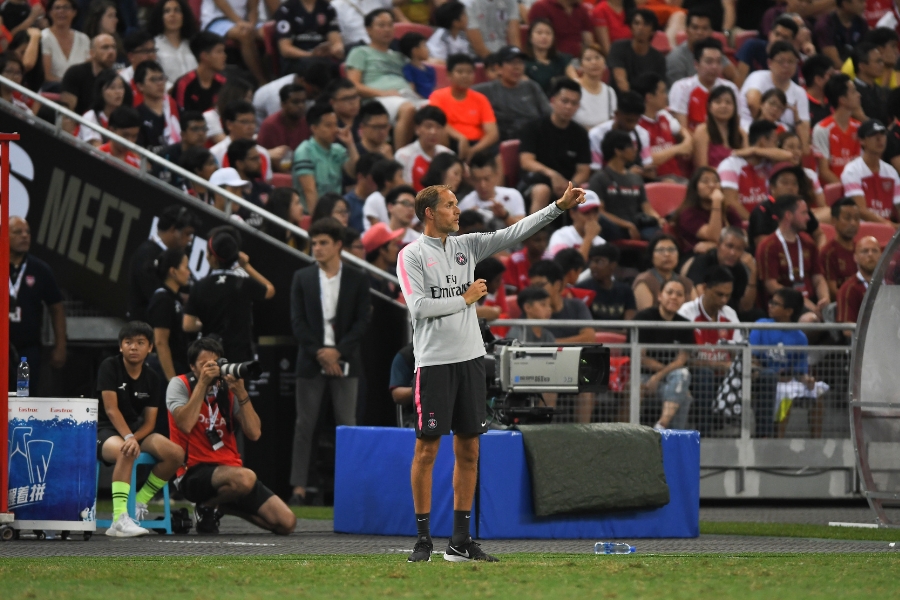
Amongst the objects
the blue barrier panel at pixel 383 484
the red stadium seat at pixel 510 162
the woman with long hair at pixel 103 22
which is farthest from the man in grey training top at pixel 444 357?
the woman with long hair at pixel 103 22

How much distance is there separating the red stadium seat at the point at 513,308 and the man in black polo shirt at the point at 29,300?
427 centimetres

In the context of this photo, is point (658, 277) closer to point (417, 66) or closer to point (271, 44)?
point (417, 66)

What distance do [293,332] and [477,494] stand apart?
10.7 ft

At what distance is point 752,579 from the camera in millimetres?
7371

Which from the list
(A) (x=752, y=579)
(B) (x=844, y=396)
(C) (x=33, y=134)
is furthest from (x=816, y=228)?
(A) (x=752, y=579)

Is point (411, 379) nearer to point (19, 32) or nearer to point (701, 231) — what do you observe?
point (701, 231)

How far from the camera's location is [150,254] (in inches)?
511

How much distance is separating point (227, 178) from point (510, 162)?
4.18 metres

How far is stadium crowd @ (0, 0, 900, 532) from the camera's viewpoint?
514 inches

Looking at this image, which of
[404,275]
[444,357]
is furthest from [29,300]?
[444,357]

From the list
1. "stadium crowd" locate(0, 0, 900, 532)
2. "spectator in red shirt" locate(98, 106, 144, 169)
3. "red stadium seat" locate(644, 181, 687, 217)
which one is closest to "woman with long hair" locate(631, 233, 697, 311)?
"stadium crowd" locate(0, 0, 900, 532)

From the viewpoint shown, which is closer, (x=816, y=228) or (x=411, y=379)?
(x=411, y=379)

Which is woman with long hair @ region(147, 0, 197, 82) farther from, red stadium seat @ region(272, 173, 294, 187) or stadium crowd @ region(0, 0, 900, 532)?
red stadium seat @ region(272, 173, 294, 187)

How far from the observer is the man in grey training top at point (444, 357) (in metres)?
8.30
